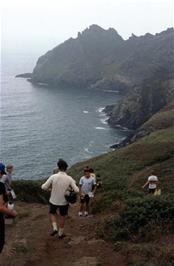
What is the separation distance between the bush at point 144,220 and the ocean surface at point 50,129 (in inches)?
2163

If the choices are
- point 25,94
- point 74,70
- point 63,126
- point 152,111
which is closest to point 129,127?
point 152,111

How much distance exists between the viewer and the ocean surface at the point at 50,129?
78.6 m

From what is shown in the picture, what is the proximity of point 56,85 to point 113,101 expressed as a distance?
4992 centimetres

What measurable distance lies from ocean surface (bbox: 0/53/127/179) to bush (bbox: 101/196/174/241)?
54936 millimetres

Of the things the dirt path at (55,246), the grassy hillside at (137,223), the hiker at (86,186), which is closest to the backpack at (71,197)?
the dirt path at (55,246)

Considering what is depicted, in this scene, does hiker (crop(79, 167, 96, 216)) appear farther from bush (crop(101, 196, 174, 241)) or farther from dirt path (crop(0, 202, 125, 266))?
bush (crop(101, 196, 174, 241))

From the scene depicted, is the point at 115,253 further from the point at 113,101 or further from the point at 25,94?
the point at 25,94

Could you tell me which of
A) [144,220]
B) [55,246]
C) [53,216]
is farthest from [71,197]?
[144,220]

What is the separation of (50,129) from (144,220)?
301 ft

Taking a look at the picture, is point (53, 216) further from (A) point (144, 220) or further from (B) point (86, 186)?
(B) point (86, 186)

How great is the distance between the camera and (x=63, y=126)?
108 meters

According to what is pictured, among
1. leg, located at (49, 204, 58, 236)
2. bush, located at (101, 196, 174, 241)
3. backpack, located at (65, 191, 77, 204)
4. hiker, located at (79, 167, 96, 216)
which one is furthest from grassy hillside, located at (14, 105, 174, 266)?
backpack, located at (65, 191, 77, 204)

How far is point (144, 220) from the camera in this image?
13.0 meters

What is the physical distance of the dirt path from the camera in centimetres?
1124
